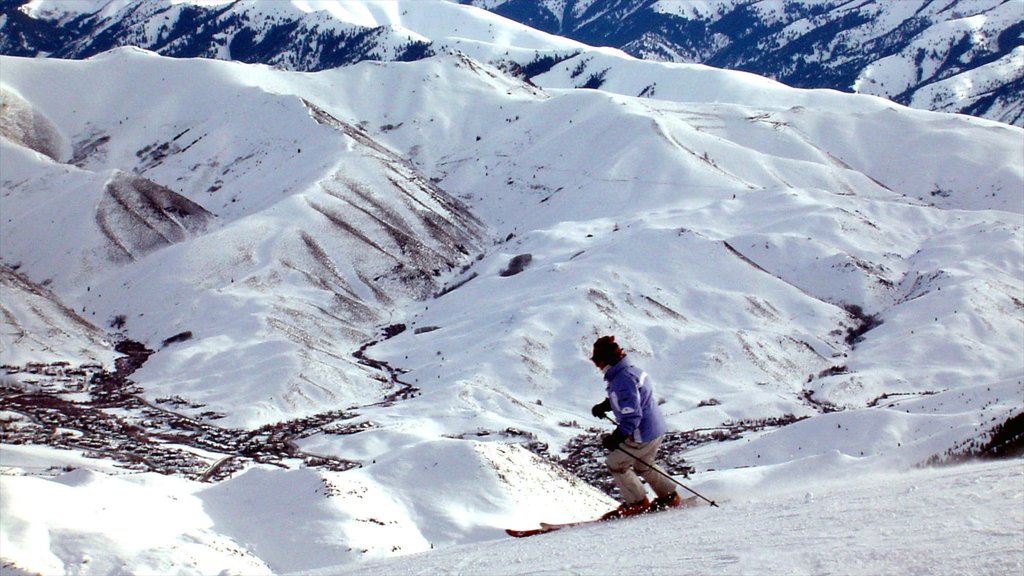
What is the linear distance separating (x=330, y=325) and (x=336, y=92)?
196ft

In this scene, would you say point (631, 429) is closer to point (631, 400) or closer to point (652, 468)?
point (631, 400)

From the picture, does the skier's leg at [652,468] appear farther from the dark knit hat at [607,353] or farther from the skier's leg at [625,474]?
the dark knit hat at [607,353]

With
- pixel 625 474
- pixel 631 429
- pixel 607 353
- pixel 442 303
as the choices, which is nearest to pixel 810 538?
pixel 631 429

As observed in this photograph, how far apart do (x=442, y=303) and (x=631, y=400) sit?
57562mm

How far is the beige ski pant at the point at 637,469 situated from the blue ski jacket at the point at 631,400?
14 cm

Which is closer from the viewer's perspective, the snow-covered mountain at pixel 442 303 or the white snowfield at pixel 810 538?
the white snowfield at pixel 810 538

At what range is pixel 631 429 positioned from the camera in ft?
37.9

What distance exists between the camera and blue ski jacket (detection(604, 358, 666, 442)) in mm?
11430

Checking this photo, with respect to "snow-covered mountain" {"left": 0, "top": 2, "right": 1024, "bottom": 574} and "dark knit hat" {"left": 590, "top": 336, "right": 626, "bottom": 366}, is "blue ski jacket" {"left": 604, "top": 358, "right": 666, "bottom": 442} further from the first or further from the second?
"snow-covered mountain" {"left": 0, "top": 2, "right": 1024, "bottom": 574}

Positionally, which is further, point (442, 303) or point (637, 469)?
point (442, 303)

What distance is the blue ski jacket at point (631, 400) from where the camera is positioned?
11430 millimetres

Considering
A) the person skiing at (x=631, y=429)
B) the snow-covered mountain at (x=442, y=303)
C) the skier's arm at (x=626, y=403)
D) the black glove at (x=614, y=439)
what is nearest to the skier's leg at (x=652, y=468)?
the person skiing at (x=631, y=429)

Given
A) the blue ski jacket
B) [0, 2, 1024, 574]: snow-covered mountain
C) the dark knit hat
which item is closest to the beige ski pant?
the blue ski jacket

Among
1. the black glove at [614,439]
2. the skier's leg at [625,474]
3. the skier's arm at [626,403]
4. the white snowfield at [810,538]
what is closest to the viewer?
the white snowfield at [810,538]
